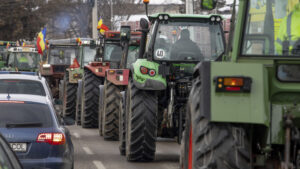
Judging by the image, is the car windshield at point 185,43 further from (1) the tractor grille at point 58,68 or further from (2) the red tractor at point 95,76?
(1) the tractor grille at point 58,68

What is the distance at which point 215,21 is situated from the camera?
43.4 feet

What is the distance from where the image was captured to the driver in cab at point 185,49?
42.1 ft

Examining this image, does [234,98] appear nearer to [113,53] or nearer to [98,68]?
[98,68]

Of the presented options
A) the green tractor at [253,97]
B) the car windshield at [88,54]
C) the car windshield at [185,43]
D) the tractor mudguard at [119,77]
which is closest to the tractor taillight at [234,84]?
the green tractor at [253,97]

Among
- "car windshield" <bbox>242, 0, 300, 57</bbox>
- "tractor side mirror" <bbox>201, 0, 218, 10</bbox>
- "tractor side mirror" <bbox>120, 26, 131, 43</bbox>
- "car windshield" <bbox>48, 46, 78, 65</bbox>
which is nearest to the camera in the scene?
"car windshield" <bbox>242, 0, 300, 57</bbox>

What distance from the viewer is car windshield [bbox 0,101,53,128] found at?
32.3ft

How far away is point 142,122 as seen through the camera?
41.5 feet

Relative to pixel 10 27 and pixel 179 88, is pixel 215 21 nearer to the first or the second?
pixel 179 88

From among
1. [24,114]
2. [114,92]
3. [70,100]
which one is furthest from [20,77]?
[70,100]

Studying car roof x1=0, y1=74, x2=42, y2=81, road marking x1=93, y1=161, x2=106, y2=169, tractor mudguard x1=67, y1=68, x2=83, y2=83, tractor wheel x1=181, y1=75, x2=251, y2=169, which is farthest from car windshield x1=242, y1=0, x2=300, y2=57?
tractor mudguard x1=67, y1=68, x2=83, y2=83

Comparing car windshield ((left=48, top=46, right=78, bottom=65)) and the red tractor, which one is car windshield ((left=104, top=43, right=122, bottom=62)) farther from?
car windshield ((left=48, top=46, right=78, bottom=65))

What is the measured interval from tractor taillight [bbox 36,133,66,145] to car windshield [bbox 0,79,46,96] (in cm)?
248

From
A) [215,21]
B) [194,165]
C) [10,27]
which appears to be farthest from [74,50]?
[10,27]

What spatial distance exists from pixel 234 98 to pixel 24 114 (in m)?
4.28
